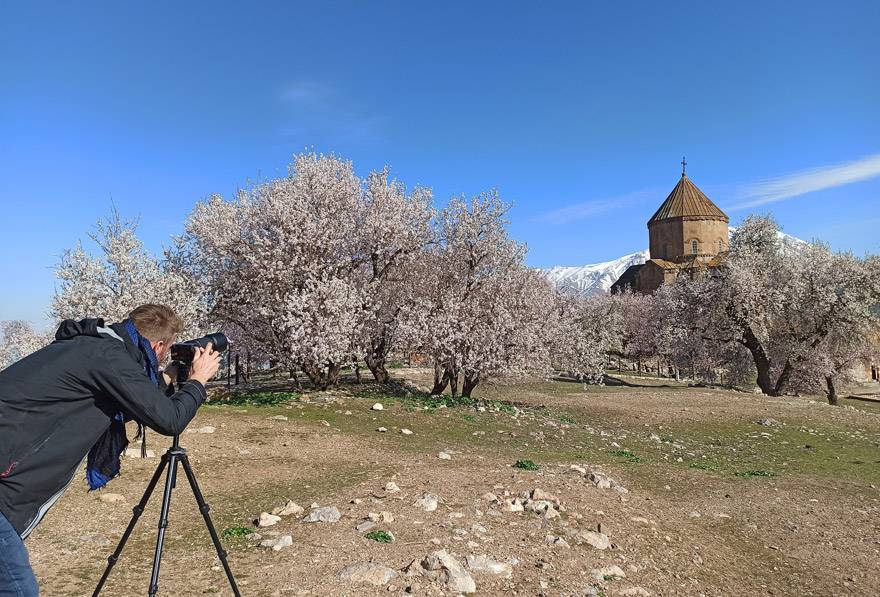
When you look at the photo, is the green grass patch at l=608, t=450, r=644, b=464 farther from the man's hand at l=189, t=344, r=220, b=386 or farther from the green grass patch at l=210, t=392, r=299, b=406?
the man's hand at l=189, t=344, r=220, b=386

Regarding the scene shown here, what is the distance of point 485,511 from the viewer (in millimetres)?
9211

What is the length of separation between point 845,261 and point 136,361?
41.7m

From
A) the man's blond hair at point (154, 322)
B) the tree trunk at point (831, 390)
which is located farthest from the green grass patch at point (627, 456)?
the tree trunk at point (831, 390)

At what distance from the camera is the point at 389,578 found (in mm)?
6645

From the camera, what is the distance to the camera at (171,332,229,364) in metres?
5.16

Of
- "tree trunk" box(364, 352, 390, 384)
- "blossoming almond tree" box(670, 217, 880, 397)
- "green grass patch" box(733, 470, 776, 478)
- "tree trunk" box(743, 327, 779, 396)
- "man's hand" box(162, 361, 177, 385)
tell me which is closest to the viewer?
"man's hand" box(162, 361, 177, 385)

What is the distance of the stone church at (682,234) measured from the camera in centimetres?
7975

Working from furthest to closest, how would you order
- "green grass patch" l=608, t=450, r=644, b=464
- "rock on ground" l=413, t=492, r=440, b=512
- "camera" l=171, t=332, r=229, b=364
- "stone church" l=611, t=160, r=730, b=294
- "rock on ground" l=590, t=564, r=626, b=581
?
"stone church" l=611, t=160, r=730, b=294, "green grass patch" l=608, t=450, r=644, b=464, "rock on ground" l=413, t=492, r=440, b=512, "rock on ground" l=590, t=564, r=626, b=581, "camera" l=171, t=332, r=229, b=364

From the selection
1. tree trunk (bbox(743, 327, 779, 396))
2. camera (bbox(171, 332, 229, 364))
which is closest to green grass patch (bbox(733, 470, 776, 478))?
camera (bbox(171, 332, 229, 364))

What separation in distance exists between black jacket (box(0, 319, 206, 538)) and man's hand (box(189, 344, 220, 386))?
57cm


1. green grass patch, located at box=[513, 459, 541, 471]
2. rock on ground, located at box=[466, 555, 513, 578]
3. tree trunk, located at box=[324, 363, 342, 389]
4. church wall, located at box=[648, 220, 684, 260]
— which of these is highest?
church wall, located at box=[648, 220, 684, 260]

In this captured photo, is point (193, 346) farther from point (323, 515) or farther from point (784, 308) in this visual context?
point (784, 308)

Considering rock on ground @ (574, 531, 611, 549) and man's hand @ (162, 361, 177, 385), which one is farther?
rock on ground @ (574, 531, 611, 549)

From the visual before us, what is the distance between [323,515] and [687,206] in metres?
82.7
